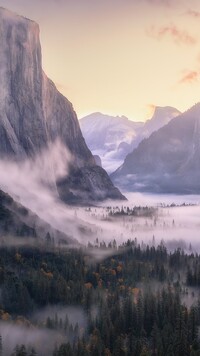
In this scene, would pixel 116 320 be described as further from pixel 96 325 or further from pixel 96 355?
pixel 96 355

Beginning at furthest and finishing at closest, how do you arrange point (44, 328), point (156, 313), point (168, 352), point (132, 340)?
point (156, 313) → point (44, 328) → point (132, 340) → point (168, 352)

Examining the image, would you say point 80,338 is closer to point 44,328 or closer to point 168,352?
point 44,328

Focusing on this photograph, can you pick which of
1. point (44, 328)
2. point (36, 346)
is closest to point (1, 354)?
point (36, 346)

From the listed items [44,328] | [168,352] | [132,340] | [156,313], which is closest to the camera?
[168,352]

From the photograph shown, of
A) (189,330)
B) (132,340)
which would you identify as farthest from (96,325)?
(189,330)

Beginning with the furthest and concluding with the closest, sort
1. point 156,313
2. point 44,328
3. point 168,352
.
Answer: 1. point 156,313
2. point 44,328
3. point 168,352

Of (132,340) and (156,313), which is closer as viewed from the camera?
(132,340)

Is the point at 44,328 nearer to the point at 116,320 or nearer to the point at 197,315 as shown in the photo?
the point at 116,320

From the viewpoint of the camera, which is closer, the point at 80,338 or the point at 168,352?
the point at 168,352
